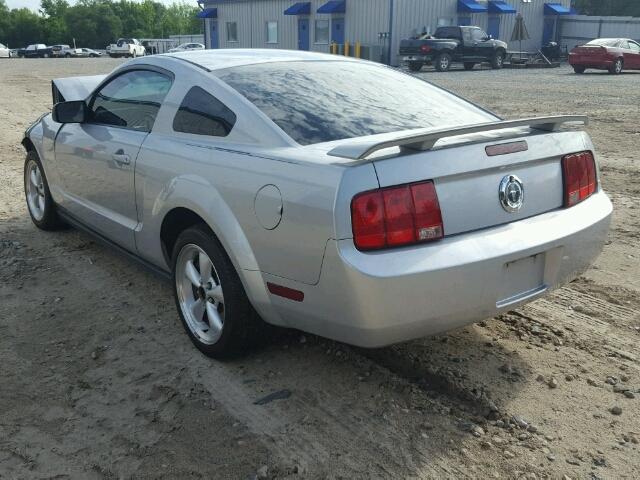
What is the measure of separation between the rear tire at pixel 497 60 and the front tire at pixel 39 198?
2842cm

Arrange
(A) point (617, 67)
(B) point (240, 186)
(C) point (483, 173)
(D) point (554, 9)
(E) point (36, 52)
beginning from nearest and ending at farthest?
(C) point (483, 173) → (B) point (240, 186) → (A) point (617, 67) → (D) point (554, 9) → (E) point (36, 52)

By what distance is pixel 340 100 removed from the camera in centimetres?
358

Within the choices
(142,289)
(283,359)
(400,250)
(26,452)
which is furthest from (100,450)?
(142,289)

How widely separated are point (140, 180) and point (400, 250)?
1868mm

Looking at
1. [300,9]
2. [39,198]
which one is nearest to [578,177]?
[39,198]

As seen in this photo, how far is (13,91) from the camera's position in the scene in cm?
1919

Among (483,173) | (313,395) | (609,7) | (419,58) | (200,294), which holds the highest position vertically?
(609,7)

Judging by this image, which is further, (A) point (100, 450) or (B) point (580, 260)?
(B) point (580, 260)

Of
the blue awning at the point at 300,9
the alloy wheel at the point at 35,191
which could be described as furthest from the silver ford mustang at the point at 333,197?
the blue awning at the point at 300,9

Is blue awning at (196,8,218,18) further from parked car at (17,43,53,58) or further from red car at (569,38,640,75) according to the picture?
parked car at (17,43,53,58)

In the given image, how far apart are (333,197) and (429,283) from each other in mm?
531

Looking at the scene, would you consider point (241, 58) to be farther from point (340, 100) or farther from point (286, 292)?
point (286, 292)

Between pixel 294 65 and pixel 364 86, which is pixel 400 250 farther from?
pixel 294 65

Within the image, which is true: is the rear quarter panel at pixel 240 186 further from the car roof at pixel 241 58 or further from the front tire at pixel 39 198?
the front tire at pixel 39 198
